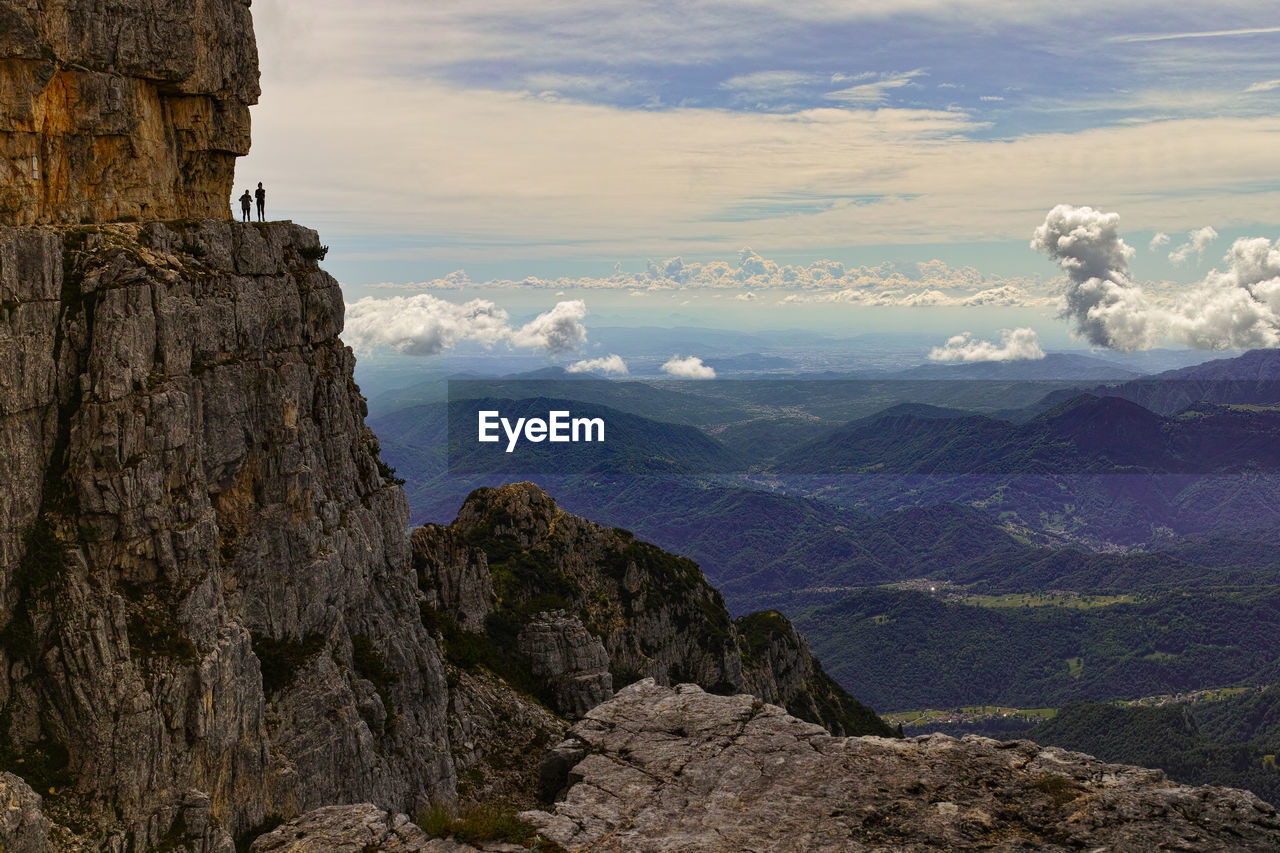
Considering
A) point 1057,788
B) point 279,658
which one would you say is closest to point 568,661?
point 279,658

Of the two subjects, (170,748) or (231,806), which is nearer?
(170,748)

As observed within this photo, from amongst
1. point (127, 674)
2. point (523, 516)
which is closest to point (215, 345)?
point (127, 674)

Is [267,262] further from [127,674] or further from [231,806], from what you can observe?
[231,806]

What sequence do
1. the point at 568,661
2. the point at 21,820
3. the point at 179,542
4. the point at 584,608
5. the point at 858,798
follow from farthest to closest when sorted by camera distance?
the point at 584,608 < the point at 568,661 < the point at 179,542 < the point at 21,820 < the point at 858,798

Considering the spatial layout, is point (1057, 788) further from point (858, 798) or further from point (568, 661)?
point (568, 661)

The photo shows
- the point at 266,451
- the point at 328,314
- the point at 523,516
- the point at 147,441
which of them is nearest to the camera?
the point at 147,441

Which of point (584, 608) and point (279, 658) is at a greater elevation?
point (279, 658)
